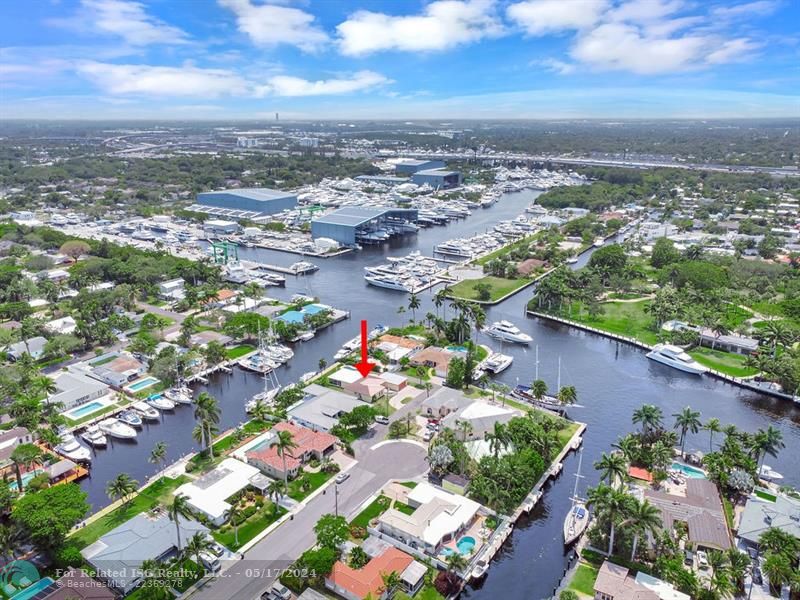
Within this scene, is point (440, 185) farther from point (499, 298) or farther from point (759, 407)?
point (759, 407)

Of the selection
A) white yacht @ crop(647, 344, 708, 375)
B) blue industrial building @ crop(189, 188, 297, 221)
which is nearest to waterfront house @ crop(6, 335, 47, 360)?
white yacht @ crop(647, 344, 708, 375)

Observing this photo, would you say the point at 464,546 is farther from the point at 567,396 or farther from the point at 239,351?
the point at 239,351

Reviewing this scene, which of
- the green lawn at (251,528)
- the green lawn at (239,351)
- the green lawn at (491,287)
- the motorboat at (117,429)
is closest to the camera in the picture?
the green lawn at (251,528)

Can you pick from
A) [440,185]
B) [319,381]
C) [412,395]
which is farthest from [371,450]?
[440,185]

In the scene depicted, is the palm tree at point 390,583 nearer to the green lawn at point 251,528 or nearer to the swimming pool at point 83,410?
the green lawn at point 251,528

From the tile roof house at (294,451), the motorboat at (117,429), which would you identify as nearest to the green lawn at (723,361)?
the tile roof house at (294,451)

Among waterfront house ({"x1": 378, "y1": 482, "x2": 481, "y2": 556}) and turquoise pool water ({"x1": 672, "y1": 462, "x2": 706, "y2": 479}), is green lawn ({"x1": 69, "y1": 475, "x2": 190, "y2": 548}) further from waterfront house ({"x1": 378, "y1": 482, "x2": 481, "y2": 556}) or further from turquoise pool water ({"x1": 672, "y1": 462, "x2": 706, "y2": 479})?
turquoise pool water ({"x1": 672, "y1": 462, "x2": 706, "y2": 479})
